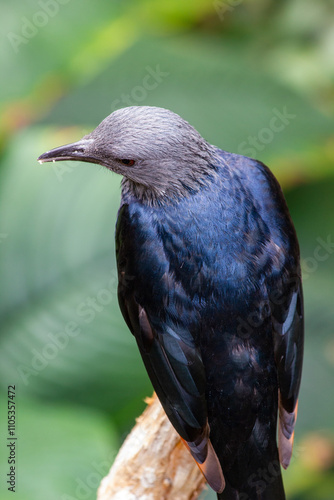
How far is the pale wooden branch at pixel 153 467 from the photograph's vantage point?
2715 millimetres

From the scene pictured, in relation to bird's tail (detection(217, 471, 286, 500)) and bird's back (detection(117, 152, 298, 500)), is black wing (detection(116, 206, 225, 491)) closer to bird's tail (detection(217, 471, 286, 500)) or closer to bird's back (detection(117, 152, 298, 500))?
bird's back (detection(117, 152, 298, 500))

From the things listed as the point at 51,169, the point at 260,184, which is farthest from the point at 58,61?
the point at 260,184

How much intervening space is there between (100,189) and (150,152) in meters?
1.51

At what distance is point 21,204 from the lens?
3.99m

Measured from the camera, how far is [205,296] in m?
2.47

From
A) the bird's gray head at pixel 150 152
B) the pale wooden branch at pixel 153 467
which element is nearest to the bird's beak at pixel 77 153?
the bird's gray head at pixel 150 152

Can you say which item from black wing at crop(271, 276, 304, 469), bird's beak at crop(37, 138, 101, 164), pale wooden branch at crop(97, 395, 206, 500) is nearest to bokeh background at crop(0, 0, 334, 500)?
pale wooden branch at crop(97, 395, 206, 500)

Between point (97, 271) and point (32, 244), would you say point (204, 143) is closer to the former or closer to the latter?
point (97, 271)

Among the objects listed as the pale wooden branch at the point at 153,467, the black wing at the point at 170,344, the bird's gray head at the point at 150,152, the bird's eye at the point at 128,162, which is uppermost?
the bird's gray head at the point at 150,152

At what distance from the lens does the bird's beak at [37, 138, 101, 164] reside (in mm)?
2512

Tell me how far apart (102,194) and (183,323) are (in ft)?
5.16

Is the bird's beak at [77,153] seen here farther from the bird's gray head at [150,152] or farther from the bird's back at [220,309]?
the bird's back at [220,309]

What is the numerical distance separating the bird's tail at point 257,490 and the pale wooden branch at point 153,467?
27cm

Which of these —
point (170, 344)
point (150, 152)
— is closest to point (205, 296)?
point (170, 344)
